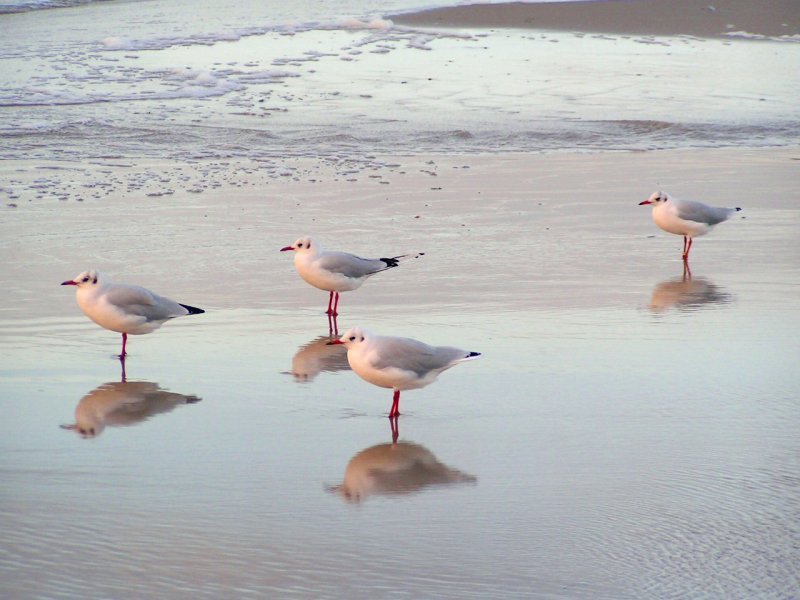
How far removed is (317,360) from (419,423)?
1.16 m

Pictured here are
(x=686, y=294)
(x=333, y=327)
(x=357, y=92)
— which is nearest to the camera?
(x=333, y=327)

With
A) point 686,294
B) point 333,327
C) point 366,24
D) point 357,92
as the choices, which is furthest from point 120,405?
point 366,24

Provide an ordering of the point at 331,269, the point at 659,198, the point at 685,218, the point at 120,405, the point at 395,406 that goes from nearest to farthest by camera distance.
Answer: the point at 395,406
the point at 120,405
the point at 331,269
the point at 685,218
the point at 659,198

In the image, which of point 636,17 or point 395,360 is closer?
point 395,360

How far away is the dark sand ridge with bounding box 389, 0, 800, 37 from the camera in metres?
24.9

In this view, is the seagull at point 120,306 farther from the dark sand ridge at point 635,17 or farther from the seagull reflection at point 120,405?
the dark sand ridge at point 635,17

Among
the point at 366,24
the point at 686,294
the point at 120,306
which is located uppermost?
the point at 120,306

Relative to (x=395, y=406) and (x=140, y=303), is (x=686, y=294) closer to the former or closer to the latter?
(x=395, y=406)

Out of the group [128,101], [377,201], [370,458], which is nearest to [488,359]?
[370,458]

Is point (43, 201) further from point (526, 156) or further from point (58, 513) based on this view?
point (58, 513)

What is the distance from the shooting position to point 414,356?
5.93 m

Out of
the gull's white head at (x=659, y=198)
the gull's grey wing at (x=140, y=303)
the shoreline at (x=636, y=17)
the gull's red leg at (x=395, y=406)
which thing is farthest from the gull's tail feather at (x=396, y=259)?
the shoreline at (x=636, y=17)

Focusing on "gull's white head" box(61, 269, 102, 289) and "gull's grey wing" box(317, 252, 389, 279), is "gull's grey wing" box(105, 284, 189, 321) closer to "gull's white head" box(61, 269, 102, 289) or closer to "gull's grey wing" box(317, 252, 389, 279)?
"gull's white head" box(61, 269, 102, 289)

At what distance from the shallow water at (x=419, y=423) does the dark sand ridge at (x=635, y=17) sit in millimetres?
15699
